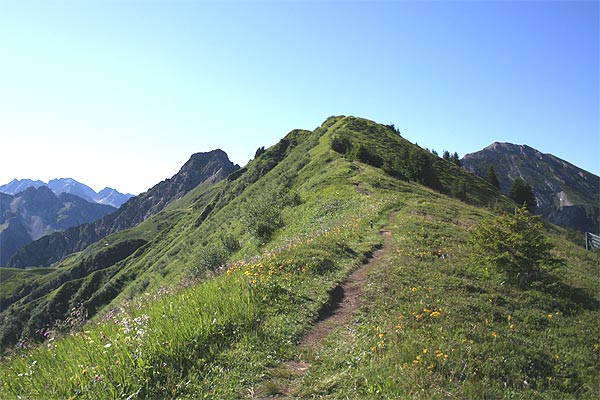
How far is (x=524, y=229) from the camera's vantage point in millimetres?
12617

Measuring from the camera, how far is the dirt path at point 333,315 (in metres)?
6.87

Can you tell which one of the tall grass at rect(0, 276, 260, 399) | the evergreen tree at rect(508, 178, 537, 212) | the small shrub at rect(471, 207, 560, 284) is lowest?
the tall grass at rect(0, 276, 260, 399)

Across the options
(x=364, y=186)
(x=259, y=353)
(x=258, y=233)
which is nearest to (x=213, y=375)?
(x=259, y=353)

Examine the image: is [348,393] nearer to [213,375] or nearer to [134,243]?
[213,375]

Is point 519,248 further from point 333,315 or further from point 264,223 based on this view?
point 264,223

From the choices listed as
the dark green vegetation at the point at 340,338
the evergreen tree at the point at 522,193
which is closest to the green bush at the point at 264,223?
the dark green vegetation at the point at 340,338

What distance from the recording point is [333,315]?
381 inches

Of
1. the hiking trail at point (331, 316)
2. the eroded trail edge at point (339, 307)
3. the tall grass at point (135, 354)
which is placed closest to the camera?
the tall grass at point (135, 354)

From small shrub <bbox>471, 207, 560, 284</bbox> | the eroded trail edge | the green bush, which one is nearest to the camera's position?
the eroded trail edge

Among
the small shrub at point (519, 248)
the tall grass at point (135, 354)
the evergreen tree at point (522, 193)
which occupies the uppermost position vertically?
the evergreen tree at point (522, 193)

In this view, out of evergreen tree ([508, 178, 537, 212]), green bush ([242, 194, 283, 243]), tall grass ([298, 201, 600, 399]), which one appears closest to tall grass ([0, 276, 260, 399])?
tall grass ([298, 201, 600, 399])

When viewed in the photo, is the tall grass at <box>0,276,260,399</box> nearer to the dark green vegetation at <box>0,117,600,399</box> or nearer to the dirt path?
the dark green vegetation at <box>0,117,600,399</box>

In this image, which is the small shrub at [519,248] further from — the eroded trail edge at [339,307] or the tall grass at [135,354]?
the tall grass at [135,354]

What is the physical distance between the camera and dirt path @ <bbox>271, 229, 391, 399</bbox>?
6.87 metres
